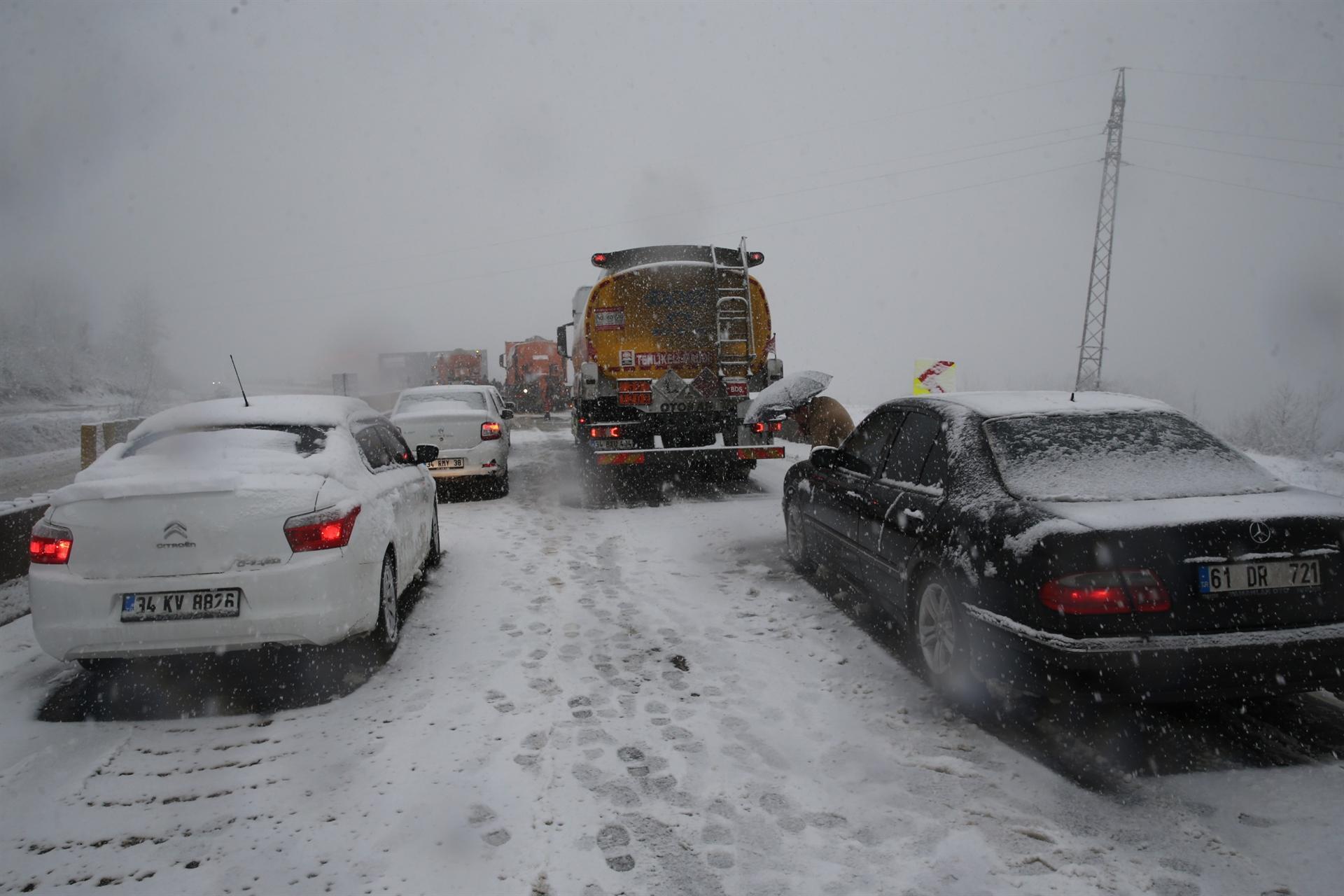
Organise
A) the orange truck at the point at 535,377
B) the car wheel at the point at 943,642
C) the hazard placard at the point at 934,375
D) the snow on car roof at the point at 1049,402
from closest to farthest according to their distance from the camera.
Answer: the car wheel at the point at 943,642 → the snow on car roof at the point at 1049,402 → the hazard placard at the point at 934,375 → the orange truck at the point at 535,377

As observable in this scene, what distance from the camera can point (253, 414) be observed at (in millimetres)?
4871

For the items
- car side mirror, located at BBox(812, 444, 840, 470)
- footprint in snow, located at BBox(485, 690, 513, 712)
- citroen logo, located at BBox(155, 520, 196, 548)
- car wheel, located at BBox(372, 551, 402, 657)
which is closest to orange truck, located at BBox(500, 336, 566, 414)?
car side mirror, located at BBox(812, 444, 840, 470)

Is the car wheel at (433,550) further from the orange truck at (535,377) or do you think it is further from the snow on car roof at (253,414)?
the orange truck at (535,377)

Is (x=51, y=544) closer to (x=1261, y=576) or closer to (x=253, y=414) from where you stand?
(x=253, y=414)

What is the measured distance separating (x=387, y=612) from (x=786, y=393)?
268 inches

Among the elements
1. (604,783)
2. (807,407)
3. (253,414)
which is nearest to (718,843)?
(604,783)

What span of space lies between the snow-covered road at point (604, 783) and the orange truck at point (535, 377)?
27857mm

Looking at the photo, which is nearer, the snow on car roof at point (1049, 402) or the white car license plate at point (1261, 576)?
the white car license plate at point (1261, 576)

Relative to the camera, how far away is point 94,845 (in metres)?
2.89

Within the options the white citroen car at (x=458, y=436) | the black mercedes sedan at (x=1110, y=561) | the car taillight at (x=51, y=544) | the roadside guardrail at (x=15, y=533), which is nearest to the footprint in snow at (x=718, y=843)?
the black mercedes sedan at (x=1110, y=561)

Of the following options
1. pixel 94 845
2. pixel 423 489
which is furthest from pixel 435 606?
pixel 94 845

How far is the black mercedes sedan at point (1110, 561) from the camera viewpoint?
10.1ft

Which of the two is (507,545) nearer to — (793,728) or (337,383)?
(793,728)

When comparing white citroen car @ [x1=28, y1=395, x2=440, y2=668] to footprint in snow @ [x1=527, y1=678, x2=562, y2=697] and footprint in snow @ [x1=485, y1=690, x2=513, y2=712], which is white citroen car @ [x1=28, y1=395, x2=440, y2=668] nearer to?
footprint in snow @ [x1=485, y1=690, x2=513, y2=712]
